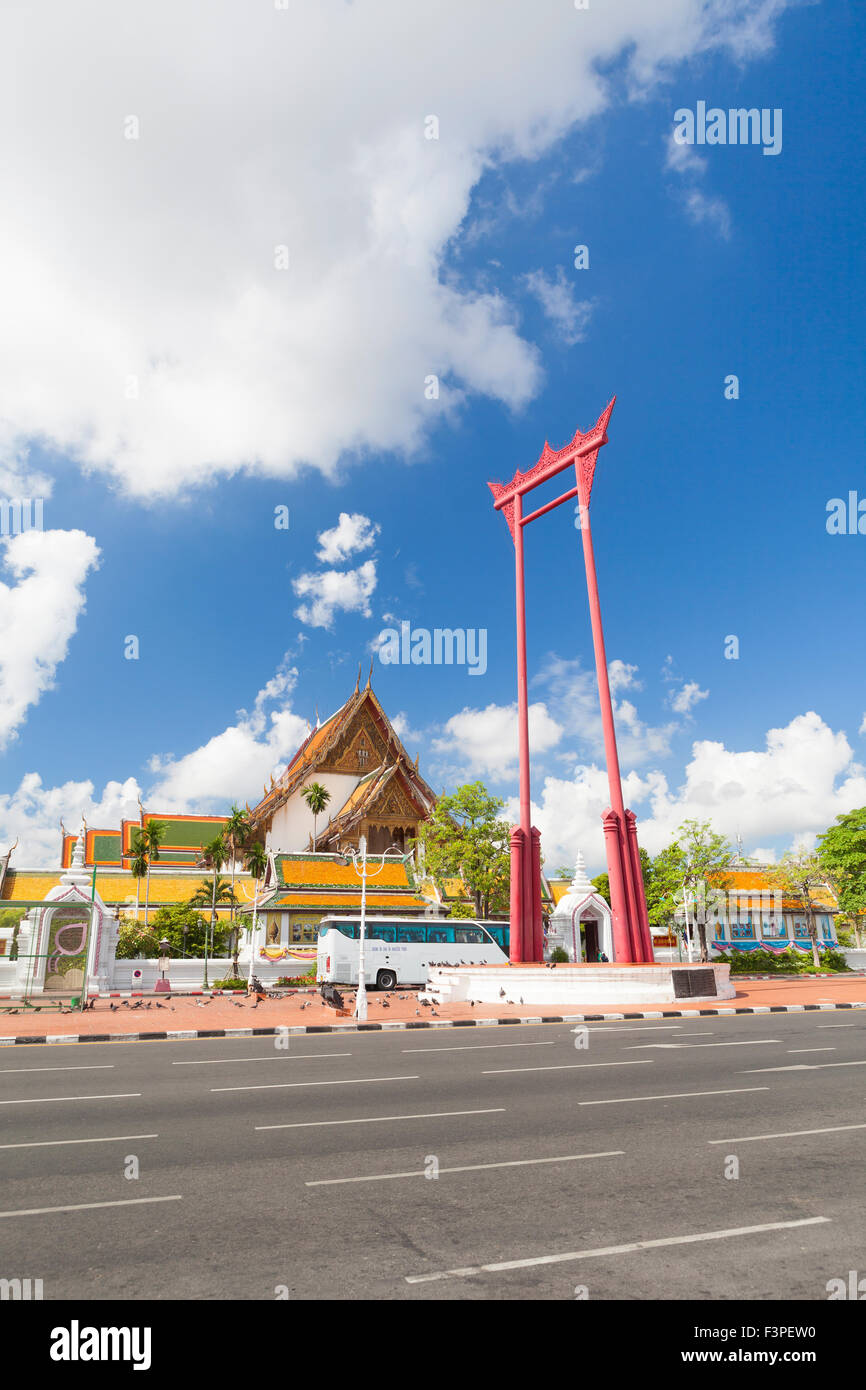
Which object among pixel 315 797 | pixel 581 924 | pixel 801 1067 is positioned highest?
pixel 315 797

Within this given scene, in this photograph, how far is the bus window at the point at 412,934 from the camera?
104 feet

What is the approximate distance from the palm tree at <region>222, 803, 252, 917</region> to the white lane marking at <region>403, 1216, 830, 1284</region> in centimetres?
4384

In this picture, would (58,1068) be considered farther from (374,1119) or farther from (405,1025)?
(405,1025)

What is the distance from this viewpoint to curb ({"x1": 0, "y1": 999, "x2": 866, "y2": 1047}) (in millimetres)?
17438

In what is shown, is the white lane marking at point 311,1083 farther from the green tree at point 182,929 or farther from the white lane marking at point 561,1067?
the green tree at point 182,929

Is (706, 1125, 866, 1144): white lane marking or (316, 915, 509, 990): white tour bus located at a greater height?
(316, 915, 509, 990): white tour bus

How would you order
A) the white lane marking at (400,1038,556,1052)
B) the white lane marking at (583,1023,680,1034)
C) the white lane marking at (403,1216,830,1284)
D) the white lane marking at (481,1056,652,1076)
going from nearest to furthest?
1. the white lane marking at (403,1216,830,1284)
2. the white lane marking at (481,1056,652,1076)
3. the white lane marking at (400,1038,556,1052)
4. the white lane marking at (583,1023,680,1034)

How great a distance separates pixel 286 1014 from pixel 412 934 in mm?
9617

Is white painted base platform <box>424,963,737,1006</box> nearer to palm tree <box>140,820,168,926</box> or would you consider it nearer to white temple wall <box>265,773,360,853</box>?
palm tree <box>140,820,168,926</box>

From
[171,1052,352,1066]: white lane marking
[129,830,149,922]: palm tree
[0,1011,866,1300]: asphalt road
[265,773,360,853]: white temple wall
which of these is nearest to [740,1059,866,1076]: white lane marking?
[0,1011,866,1300]: asphalt road

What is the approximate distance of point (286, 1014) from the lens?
22.7 m

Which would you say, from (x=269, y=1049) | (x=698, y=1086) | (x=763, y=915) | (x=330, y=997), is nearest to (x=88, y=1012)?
(x=330, y=997)

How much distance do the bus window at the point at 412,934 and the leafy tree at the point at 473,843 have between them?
623 cm

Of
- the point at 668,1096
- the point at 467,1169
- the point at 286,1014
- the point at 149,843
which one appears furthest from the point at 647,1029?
the point at 149,843
